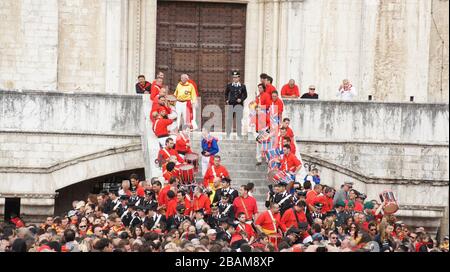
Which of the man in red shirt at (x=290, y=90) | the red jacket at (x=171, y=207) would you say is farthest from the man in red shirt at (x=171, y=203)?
the man in red shirt at (x=290, y=90)

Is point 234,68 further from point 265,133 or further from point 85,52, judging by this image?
point 265,133

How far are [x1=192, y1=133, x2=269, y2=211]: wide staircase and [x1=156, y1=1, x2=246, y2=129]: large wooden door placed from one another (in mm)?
6362

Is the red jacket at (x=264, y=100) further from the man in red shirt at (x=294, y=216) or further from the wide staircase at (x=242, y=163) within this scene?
the man in red shirt at (x=294, y=216)

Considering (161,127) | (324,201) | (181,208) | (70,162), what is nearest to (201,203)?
(181,208)

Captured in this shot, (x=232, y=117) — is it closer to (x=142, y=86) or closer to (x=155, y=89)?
(x=155, y=89)

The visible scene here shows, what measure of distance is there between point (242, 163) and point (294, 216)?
645 centimetres

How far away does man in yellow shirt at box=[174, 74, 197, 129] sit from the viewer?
39.6 metres

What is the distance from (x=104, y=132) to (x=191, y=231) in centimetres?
1101

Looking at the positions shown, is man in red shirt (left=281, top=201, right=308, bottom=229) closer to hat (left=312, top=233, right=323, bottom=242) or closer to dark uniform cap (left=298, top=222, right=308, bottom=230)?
dark uniform cap (left=298, top=222, right=308, bottom=230)

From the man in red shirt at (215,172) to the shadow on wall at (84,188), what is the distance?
18.7 ft

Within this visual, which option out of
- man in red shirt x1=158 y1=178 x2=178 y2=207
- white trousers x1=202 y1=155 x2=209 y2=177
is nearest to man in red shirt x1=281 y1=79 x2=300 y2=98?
white trousers x1=202 y1=155 x2=209 y2=177

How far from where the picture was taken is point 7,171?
4050cm
